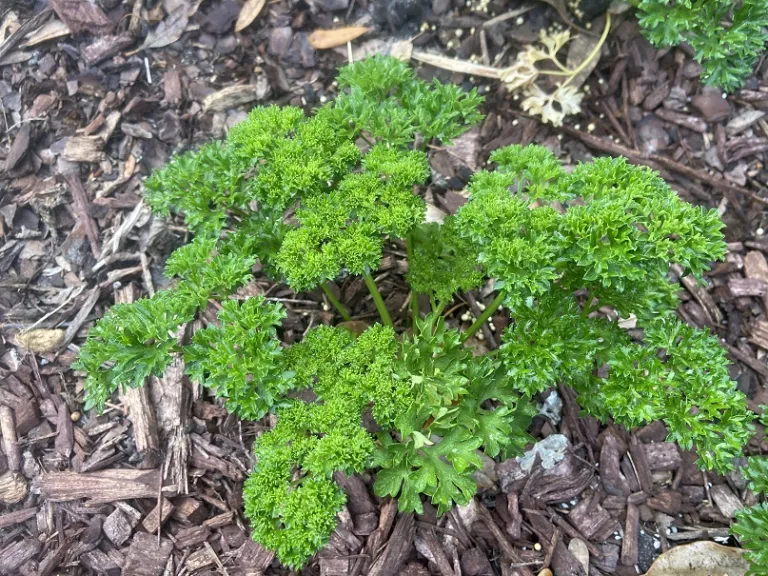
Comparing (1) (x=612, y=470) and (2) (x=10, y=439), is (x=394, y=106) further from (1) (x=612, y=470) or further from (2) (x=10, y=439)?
(2) (x=10, y=439)

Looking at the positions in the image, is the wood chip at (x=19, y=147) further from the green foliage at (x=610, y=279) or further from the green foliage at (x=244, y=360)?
the green foliage at (x=610, y=279)

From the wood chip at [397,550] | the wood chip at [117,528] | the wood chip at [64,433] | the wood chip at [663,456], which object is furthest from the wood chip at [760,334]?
the wood chip at [64,433]

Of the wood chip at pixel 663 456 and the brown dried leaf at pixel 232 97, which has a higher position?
the brown dried leaf at pixel 232 97

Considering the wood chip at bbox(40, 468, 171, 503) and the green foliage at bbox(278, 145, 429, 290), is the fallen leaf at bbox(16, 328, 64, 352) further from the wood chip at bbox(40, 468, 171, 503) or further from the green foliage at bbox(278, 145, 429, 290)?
the green foliage at bbox(278, 145, 429, 290)

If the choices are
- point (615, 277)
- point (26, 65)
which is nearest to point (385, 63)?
point (615, 277)

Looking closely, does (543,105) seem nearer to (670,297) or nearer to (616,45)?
(616,45)

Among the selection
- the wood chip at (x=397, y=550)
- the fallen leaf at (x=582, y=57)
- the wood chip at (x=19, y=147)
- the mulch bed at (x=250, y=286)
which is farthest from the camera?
the fallen leaf at (x=582, y=57)

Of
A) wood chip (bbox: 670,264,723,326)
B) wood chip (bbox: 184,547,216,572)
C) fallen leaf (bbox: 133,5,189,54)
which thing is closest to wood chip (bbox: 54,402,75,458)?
wood chip (bbox: 184,547,216,572)
